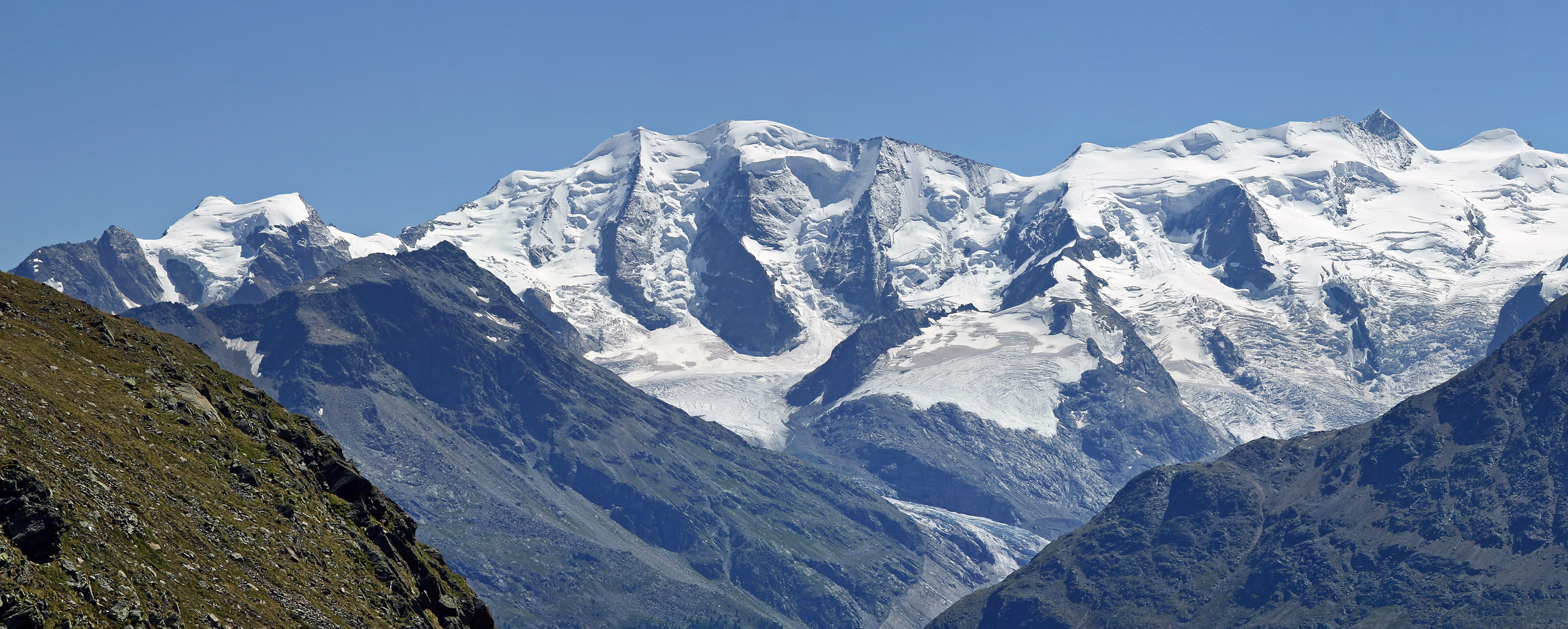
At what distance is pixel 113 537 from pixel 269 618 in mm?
12796

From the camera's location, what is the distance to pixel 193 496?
109 m

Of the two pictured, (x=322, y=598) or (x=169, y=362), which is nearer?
(x=322, y=598)

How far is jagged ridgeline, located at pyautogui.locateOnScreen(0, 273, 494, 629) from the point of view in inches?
3231

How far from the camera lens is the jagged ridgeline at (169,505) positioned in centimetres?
8206

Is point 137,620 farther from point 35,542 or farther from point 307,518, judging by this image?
point 307,518

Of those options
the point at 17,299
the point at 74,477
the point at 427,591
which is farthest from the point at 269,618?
the point at 17,299

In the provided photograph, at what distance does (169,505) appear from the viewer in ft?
339

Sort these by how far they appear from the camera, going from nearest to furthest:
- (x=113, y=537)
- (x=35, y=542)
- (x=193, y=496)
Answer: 1. (x=35, y=542)
2. (x=113, y=537)
3. (x=193, y=496)

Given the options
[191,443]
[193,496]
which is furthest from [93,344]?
[193,496]

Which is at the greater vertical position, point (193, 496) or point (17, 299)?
point (17, 299)

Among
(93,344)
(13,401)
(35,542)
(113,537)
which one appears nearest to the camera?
(35,542)

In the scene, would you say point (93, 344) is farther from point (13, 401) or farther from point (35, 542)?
point (35, 542)

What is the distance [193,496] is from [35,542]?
2855 cm

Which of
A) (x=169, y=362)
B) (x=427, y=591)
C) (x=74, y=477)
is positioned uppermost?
(x=169, y=362)
